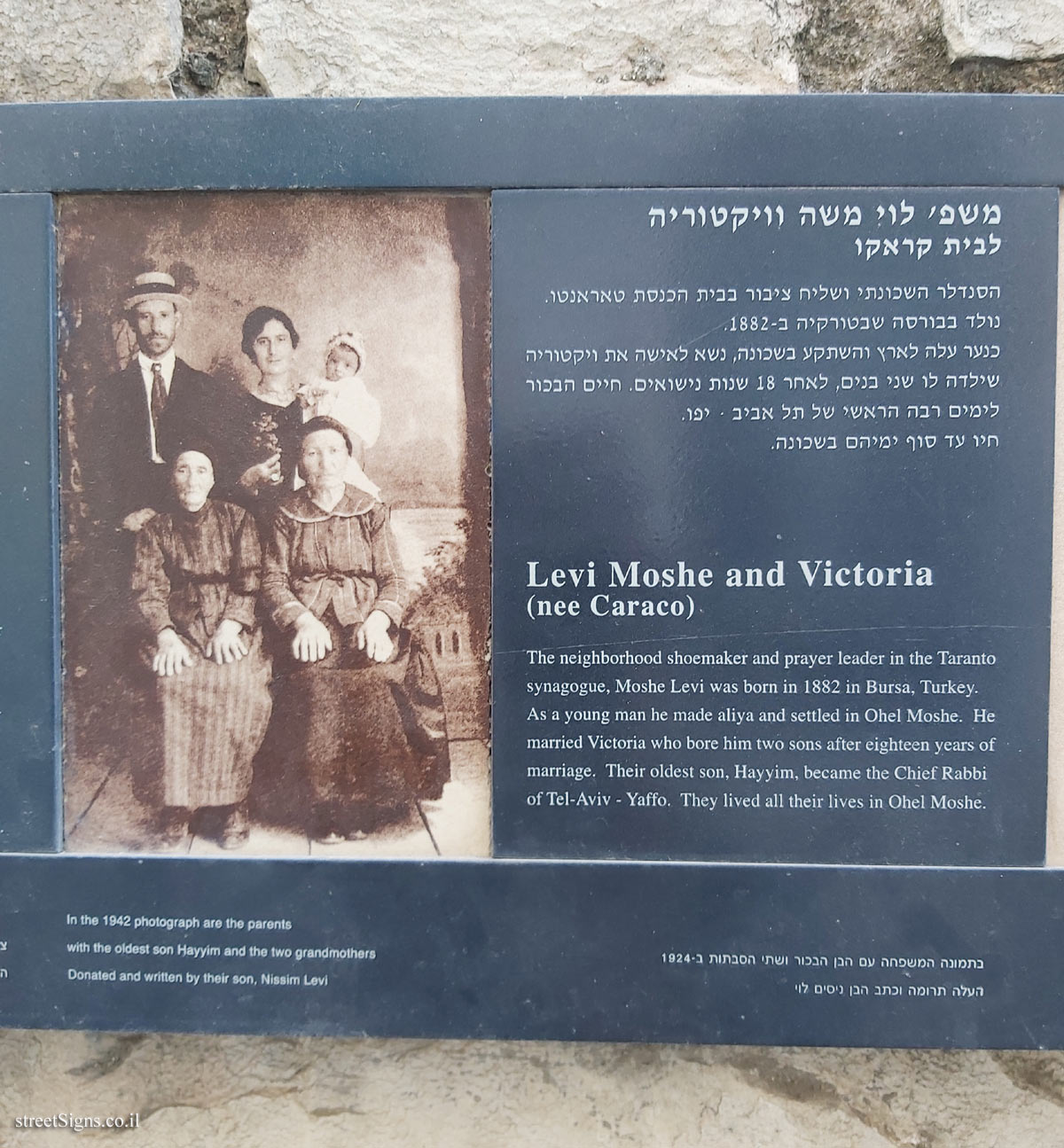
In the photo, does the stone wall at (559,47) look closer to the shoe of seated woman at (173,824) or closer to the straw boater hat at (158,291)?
the straw boater hat at (158,291)

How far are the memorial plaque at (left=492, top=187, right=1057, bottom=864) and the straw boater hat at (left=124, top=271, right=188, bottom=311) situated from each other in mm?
601

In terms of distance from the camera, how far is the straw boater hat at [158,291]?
1457 mm

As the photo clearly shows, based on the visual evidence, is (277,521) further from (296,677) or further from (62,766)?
(62,766)

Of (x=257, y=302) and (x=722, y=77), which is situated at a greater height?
(x=722, y=77)

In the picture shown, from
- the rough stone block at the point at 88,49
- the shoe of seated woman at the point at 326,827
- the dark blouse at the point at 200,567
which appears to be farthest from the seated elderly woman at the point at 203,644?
the rough stone block at the point at 88,49

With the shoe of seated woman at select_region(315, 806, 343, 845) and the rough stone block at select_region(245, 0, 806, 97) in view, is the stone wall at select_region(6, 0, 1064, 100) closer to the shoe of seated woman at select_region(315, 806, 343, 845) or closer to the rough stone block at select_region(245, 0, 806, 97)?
the rough stone block at select_region(245, 0, 806, 97)

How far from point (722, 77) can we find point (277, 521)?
1.21m

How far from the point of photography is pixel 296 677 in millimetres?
1448

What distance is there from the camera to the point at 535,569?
1.42m

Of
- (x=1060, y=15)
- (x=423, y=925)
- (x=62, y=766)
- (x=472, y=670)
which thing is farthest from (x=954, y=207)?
(x=62, y=766)

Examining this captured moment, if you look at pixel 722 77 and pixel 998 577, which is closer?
pixel 998 577

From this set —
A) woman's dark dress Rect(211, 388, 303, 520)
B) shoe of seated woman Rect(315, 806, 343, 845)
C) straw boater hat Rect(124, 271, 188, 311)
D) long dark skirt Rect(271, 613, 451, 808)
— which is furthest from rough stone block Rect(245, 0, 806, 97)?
shoe of seated woman Rect(315, 806, 343, 845)

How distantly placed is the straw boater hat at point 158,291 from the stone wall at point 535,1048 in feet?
1.33

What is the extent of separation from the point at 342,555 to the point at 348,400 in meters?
0.29
